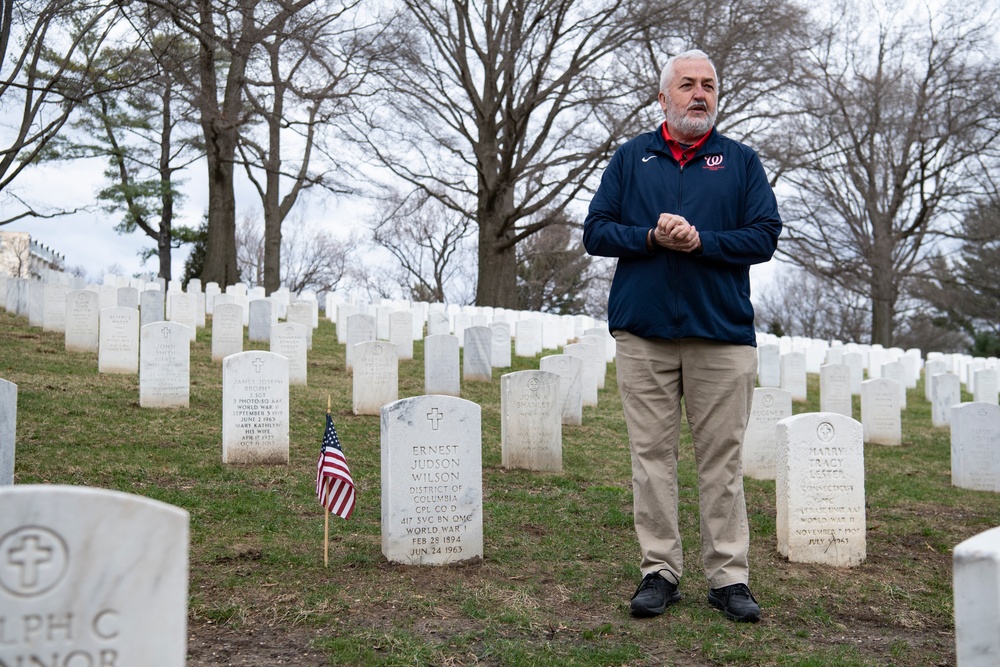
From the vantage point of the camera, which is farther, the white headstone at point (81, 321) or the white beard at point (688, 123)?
the white headstone at point (81, 321)

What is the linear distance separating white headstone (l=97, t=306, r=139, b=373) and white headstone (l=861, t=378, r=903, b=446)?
8809 mm

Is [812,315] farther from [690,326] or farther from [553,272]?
[690,326]

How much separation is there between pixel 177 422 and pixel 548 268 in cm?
3510

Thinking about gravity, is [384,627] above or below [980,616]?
below

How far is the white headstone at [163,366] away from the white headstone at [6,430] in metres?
3.98

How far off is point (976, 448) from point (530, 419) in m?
4.27

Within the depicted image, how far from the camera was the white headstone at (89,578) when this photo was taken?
2.04 metres

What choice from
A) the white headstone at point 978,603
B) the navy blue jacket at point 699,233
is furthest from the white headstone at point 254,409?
the white headstone at point 978,603

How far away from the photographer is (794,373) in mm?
14492

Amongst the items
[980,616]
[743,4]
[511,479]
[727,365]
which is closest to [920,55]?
[743,4]

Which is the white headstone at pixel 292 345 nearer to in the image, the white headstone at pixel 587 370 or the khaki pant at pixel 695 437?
the white headstone at pixel 587 370

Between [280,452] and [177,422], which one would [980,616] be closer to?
[280,452]

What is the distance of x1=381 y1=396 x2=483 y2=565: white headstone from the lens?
4.89 meters

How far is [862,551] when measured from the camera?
530 centimetres
